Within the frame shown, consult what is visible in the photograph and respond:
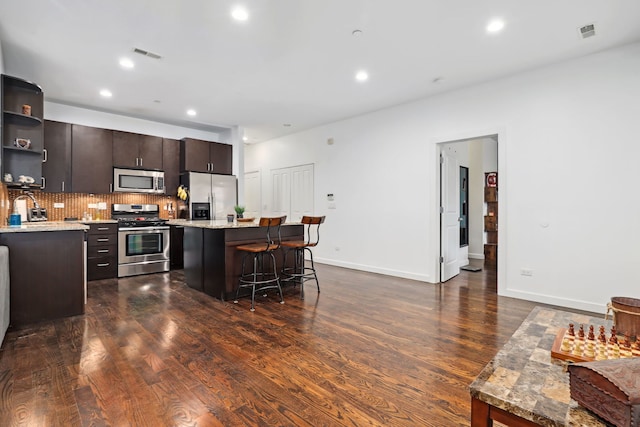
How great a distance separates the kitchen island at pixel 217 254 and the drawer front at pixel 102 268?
1.62 m

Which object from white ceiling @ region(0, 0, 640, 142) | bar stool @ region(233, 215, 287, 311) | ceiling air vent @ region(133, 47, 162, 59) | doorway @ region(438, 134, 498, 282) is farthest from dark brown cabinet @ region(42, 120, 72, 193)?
doorway @ region(438, 134, 498, 282)

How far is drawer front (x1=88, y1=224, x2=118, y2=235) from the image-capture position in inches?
198

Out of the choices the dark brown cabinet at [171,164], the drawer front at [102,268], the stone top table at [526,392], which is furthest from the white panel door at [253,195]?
the stone top table at [526,392]

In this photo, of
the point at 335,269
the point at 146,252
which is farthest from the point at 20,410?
the point at 335,269

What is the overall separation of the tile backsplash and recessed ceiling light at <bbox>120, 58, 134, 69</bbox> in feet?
9.10

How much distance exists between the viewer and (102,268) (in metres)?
5.12

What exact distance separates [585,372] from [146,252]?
235 inches

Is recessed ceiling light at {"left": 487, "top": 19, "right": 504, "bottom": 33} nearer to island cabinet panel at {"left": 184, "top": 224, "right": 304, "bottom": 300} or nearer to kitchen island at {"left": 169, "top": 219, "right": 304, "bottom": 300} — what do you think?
kitchen island at {"left": 169, "top": 219, "right": 304, "bottom": 300}

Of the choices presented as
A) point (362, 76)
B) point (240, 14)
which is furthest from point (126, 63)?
point (362, 76)

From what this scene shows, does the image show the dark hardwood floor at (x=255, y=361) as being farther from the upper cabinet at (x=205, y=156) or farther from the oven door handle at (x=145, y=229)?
the upper cabinet at (x=205, y=156)

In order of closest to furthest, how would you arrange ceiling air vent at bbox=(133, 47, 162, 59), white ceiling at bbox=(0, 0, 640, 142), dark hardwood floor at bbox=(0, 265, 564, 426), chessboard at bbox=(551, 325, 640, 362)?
chessboard at bbox=(551, 325, 640, 362), dark hardwood floor at bbox=(0, 265, 564, 426), white ceiling at bbox=(0, 0, 640, 142), ceiling air vent at bbox=(133, 47, 162, 59)

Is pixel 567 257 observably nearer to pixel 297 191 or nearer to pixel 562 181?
pixel 562 181

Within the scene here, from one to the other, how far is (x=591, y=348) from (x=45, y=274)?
4.19 meters

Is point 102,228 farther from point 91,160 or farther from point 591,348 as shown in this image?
point 591,348
